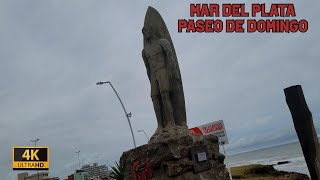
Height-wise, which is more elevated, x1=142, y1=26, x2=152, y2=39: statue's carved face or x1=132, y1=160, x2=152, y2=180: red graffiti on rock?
x1=142, y1=26, x2=152, y2=39: statue's carved face

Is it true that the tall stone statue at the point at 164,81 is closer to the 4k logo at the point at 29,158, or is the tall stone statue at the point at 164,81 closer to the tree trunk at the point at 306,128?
the tree trunk at the point at 306,128

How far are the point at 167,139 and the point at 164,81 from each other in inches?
62.1

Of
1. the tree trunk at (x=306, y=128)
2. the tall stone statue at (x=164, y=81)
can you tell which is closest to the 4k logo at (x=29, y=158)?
the tall stone statue at (x=164, y=81)

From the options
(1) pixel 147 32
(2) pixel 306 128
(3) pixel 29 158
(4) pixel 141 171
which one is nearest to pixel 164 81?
(1) pixel 147 32

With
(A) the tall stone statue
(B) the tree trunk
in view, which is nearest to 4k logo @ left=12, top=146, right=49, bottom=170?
(A) the tall stone statue

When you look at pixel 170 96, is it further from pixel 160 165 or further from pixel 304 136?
pixel 304 136

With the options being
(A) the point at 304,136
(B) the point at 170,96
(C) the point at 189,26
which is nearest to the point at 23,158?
(C) the point at 189,26

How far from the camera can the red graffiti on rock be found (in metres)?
9.15

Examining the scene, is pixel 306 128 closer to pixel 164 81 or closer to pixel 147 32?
pixel 164 81

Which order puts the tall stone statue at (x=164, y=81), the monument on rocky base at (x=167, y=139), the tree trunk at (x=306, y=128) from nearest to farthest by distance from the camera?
the monument on rocky base at (x=167, y=139)
the tree trunk at (x=306, y=128)
the tall stone statue at (x=164, y=81)

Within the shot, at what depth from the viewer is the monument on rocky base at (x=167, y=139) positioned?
884 centimetres

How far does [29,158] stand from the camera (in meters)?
31.4

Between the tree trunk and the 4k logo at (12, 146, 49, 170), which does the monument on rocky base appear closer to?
the tree trunk

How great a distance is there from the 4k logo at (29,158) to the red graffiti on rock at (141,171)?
22875mm
